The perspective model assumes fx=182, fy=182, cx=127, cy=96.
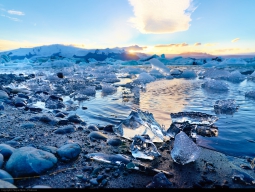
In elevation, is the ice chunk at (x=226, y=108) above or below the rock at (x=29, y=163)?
below

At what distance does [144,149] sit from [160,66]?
10.8 meters

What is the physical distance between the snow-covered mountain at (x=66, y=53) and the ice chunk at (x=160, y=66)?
2799cm

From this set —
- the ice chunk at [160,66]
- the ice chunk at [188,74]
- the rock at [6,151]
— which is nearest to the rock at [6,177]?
the rock at [6,151]

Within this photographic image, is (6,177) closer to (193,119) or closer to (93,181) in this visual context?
(93,181)

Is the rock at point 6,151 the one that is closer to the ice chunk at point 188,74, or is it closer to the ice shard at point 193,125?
the ice shard at point 193,125

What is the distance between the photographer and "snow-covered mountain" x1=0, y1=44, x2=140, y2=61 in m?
37.8

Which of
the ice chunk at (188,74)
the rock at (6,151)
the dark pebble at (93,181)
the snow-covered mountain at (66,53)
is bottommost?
the ice chunk at (188,74)

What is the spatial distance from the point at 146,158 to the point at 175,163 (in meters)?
0.29

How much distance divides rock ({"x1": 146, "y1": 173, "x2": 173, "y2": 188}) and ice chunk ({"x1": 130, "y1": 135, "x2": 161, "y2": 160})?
39cm

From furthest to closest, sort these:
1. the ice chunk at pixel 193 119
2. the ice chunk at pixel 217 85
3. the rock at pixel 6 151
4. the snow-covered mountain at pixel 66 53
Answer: the snow-covered mountain at pixel 66 53 → the ice chunk at pixel 217 85 → the ice chunk at pixel 193 119 → the rock at pixel 6 151

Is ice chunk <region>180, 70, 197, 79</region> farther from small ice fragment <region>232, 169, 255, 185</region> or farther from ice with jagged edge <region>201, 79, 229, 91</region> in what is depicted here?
small ice fragment <region>232, 169, 255, 185</region>

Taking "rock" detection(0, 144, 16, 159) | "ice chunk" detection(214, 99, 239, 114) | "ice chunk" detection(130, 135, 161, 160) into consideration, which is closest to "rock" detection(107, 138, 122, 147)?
"ice chunk" detection(130, 135, 161, 160)

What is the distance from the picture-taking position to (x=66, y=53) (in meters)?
37.5

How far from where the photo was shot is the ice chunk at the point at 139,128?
89.9 inches
